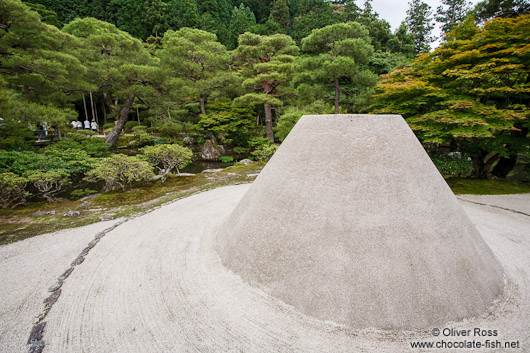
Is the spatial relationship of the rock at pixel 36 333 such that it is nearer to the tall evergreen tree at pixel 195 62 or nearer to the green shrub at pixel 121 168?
the green shrub at pixel 121 168

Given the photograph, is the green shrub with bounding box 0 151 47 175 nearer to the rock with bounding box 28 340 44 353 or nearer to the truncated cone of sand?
the rock with bounding box 28 340 44 353

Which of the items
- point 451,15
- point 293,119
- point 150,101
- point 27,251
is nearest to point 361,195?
point 27,251

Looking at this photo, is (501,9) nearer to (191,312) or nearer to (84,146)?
(191,312)

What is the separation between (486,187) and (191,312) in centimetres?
1098

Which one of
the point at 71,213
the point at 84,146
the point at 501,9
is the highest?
the point at 501,9

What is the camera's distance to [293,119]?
12.2 meters

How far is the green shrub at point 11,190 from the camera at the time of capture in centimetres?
694

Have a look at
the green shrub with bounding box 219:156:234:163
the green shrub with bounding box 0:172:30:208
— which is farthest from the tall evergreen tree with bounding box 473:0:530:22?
the green shrub with bounding box 0:172:30:208

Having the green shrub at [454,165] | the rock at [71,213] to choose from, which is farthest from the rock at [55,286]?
the green shrub at [454,165]

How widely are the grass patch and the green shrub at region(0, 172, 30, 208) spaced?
1414 centimetres

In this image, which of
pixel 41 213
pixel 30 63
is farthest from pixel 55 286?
pixel 30 63

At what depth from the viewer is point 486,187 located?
905 cm

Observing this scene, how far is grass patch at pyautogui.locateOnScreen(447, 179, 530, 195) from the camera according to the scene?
8672 mm

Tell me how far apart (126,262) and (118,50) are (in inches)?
575
